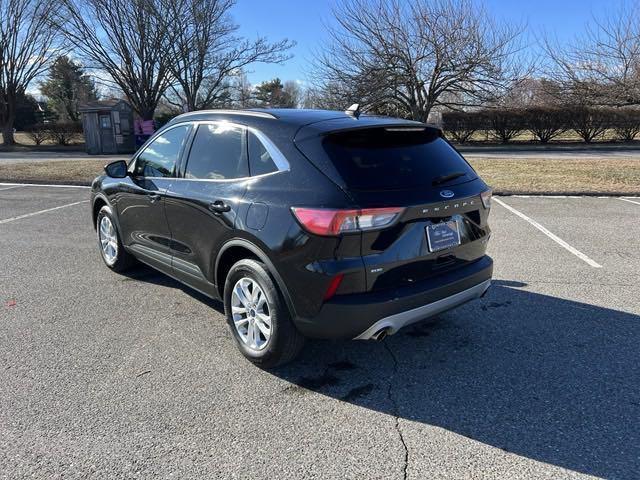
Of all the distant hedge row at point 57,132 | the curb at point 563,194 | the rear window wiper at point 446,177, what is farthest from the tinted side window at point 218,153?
the distant hedge row at point 57,132

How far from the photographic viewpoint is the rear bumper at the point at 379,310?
289 cm

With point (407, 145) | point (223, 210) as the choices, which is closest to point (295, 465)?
point (223, 210)

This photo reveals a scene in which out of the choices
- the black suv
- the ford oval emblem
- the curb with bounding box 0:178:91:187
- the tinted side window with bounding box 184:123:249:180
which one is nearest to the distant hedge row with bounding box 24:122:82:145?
the curb with bounding box 0:178:91:187

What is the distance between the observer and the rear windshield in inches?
119

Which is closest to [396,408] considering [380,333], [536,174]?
[380,333]

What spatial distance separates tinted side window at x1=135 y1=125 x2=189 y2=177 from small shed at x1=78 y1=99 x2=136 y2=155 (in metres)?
21.3

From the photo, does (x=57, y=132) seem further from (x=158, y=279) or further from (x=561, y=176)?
(x=158, y=279)

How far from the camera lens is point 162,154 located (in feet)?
14.5

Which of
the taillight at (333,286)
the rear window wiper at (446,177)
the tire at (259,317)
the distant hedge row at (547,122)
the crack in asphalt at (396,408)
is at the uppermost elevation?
the distant hedge row at (547,122)

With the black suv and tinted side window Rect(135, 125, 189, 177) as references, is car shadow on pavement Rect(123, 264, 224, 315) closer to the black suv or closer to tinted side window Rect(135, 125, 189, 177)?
the black suv

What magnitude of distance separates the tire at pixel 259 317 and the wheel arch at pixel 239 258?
0.06m

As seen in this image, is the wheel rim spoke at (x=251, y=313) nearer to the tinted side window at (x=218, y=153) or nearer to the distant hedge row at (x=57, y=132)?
the tinted side window at (x=218, y=153)

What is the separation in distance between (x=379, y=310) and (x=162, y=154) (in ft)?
8.54

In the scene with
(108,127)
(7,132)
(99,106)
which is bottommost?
(108,127)
